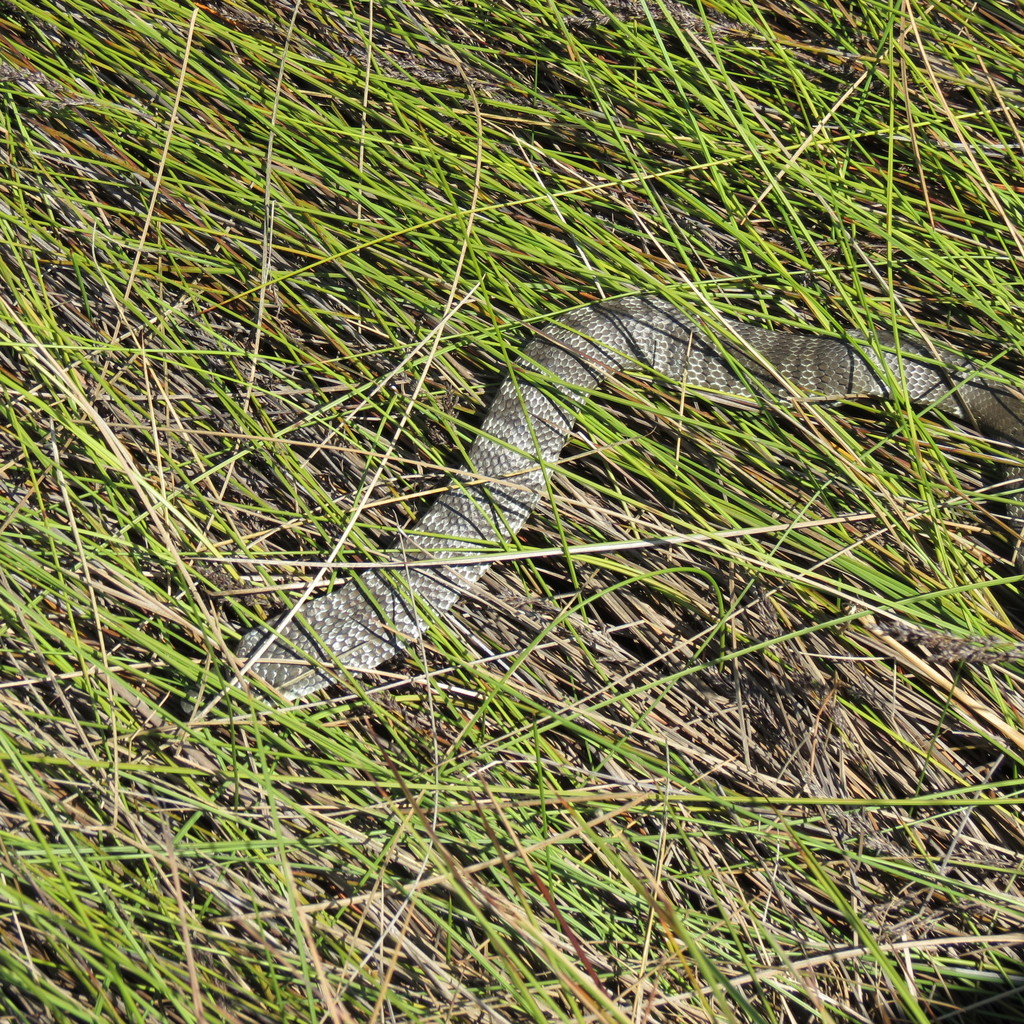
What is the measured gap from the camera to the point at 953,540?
218 cm

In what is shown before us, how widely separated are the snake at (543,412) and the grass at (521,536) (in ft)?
0.24

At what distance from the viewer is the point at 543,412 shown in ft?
7.56

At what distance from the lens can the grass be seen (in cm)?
169

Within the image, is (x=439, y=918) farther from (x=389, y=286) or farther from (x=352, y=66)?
(x=352, y=66)

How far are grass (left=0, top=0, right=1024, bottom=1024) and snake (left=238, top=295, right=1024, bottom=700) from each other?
73 mm

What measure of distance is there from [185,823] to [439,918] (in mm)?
583

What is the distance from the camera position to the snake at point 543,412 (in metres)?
2.07

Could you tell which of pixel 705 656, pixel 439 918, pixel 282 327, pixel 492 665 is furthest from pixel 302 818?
pixel 282 327

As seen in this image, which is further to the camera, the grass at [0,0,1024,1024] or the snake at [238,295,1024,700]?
the snake at [238,295,1024,700]

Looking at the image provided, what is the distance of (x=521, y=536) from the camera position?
2297mm

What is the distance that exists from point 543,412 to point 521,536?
348 millimetres

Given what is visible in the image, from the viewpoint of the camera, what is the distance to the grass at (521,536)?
1692 millimetres

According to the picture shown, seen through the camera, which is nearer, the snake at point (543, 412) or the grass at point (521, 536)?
the grass at point (521, 536)

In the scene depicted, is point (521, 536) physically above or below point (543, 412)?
below
